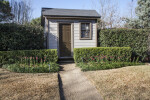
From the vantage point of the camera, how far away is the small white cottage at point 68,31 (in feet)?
29.5

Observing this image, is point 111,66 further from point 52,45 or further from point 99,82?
point 52,45

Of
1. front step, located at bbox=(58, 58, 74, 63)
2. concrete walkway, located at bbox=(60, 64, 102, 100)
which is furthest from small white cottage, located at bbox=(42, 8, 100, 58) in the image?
concrete walkway, located at bbox=(60, 64, 102, 100)

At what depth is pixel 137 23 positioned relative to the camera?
46.3 feet

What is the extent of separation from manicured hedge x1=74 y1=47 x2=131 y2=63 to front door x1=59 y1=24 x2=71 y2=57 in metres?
1.63

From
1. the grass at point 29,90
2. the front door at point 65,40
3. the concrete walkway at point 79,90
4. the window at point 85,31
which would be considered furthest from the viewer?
the window at point 85,31

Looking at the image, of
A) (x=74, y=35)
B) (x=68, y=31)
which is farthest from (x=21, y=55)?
(x=74, y=35)

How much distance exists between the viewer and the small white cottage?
9.00m

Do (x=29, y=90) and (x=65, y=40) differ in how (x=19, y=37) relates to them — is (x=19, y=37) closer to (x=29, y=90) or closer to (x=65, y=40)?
(x=65, y=40)

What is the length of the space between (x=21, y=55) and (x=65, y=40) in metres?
3.44

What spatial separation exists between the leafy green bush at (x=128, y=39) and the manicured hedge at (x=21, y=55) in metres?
4.18

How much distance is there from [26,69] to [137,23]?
13.4 meters

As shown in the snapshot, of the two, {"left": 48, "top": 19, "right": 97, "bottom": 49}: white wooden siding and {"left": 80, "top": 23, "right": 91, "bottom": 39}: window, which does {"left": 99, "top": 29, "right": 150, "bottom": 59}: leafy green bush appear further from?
{"left": 80, "top": 23, "right": 91, "bottom": 39}: window

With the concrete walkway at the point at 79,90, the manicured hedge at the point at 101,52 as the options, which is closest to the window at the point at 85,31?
the manicured hedge at the point at 101,52

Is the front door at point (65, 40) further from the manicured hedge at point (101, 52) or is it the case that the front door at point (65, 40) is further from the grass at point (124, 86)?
the grass at point (124, 86)
